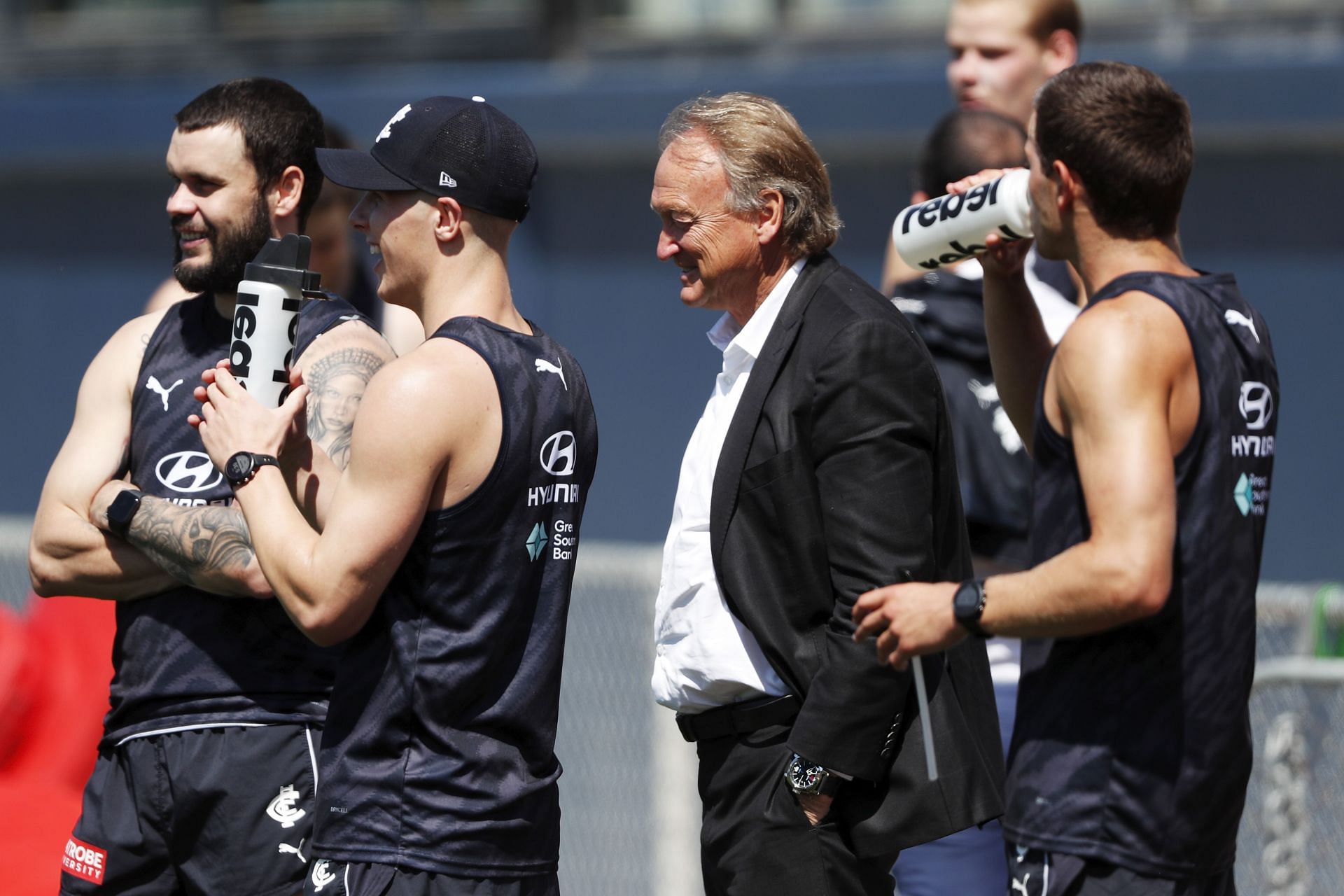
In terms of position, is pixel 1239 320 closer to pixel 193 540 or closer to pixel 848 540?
pixel 848 540

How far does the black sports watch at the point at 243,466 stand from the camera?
9.69 feet

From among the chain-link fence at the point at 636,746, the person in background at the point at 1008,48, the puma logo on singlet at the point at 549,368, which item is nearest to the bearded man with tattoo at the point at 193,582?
the puma logo on singlet at the point at 549,368

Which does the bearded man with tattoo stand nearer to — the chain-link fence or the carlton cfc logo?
the carlton cfc logo

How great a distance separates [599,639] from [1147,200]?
3672 millimetres

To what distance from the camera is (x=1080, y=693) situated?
115 inches

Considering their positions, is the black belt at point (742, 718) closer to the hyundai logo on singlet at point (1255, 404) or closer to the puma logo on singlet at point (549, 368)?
the puma logo on singlet at point (549, 368)

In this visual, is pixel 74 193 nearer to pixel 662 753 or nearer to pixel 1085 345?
pixel 662 753

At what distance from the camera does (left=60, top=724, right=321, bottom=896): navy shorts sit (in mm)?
3342

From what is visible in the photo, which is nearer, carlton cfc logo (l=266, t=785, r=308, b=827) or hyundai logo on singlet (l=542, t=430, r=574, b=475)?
hyundai logo on singlet (l=542, t=430, r=574, b=475)

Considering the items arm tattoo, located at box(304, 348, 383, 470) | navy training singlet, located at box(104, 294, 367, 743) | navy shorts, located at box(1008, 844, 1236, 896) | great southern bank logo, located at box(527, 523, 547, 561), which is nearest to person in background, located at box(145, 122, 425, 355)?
navy training singlet, located at box(104, 294, 367, 743)

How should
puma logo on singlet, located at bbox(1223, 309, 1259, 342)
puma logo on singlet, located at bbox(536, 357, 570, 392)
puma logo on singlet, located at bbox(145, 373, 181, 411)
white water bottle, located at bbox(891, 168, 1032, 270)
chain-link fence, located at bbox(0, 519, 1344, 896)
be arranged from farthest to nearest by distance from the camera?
1. chain-link fence, located at bbox(0, 519, 1344, 896)
2. puma logo on singlet, located at bbox(145, 373, 181, 411)
3. white water bottle, located at bbox(891, 168, 1032, 270)
4. puma logo on singlet, located at bbox(536, 357, 570, 392)
5. puma logo on singlet, located at bbox(1223, 309, 1259, 342)

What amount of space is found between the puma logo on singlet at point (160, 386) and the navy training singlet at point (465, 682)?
766 millimetres

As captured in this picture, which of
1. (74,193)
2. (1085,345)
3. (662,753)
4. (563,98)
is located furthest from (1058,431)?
(74,193)

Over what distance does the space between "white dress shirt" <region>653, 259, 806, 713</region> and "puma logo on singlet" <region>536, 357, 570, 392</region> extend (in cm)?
33
